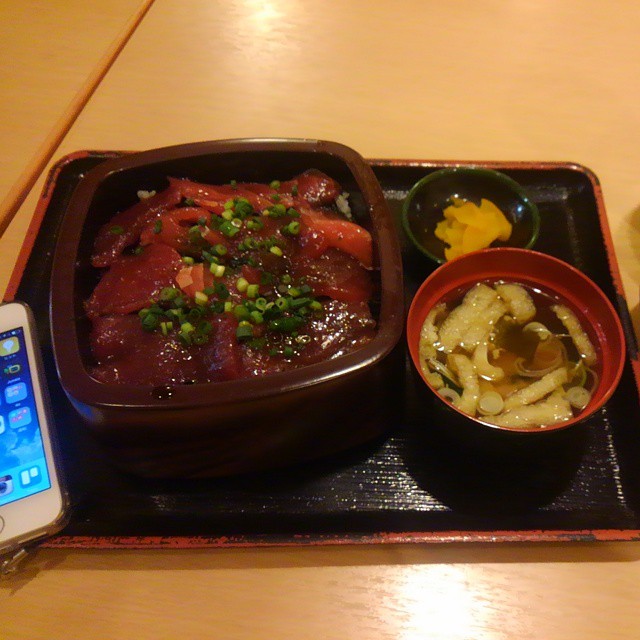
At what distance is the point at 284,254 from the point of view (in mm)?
1279

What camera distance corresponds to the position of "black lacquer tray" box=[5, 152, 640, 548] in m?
1.11

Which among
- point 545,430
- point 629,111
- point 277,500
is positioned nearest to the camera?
point 545,430

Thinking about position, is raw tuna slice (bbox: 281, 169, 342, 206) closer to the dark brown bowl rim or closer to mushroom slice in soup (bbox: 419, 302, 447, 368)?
the dark brown bowl rim

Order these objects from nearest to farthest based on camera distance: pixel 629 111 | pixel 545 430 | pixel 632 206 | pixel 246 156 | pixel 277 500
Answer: pixel 545 430, pixel 277 500, pixel 246 156, pixel 632 206, pixel 629 111

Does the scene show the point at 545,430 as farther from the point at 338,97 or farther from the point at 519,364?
the point at 338,97

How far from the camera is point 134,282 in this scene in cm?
123

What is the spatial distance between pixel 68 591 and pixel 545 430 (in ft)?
3.33

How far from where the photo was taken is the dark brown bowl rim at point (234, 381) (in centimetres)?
99

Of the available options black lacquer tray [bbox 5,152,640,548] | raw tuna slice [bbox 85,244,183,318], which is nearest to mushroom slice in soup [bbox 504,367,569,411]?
black lacquer tray [bbox 5,152,640,548]

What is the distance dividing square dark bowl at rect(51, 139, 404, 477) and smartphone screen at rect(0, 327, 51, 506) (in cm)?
15

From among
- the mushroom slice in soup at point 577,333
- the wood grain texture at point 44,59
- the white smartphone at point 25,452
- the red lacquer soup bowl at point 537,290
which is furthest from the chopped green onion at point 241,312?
the wood grain texture at point 44,59

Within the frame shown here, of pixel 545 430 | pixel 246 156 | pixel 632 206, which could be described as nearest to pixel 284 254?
pixel 246 156

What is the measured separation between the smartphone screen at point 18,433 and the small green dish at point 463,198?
100 cm

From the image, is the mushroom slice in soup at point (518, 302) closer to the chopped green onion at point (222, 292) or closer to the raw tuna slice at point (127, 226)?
the chopped green onion at point (222, 292)
